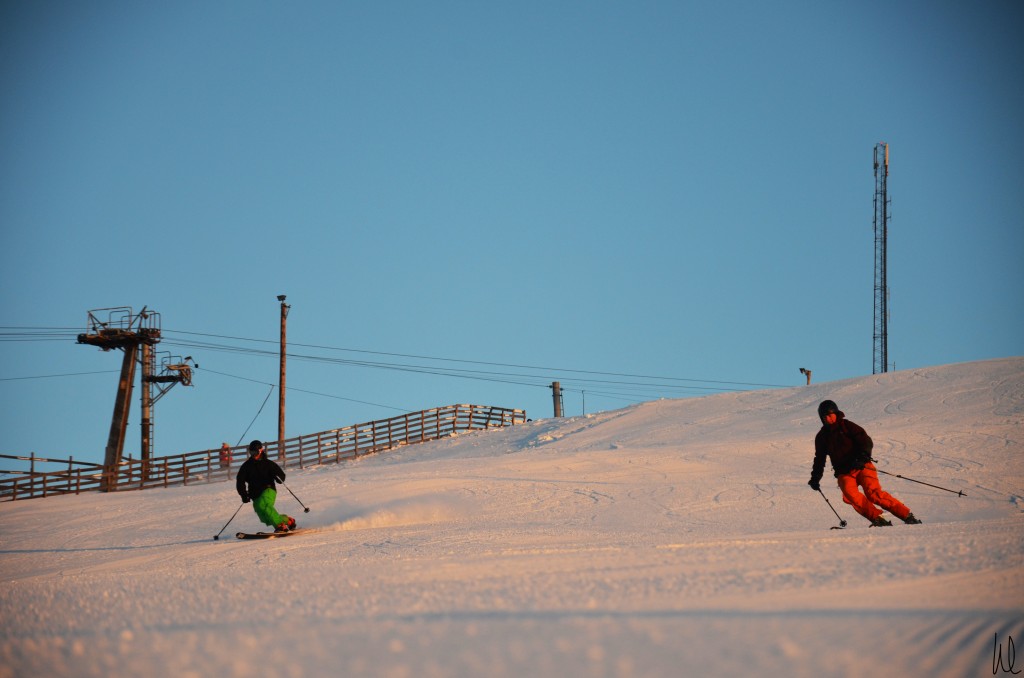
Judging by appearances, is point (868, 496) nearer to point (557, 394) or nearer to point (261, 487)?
point (261, 487)

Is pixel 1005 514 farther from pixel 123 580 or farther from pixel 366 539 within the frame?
pixel 123 580

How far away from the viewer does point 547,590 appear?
5742mm

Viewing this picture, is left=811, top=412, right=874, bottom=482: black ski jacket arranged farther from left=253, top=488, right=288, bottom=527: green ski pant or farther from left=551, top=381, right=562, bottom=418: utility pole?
left=551, top=381, right=562, bottom=418: utility pole

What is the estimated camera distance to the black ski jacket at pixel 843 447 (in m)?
10.4

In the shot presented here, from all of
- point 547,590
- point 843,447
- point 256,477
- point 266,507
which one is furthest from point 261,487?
point 547,590

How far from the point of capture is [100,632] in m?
5.26

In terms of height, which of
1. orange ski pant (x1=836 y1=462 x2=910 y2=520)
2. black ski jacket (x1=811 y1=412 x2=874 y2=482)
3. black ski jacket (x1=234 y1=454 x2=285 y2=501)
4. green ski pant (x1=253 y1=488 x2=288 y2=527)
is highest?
black ski jacket (x1=811 y1=412 x2=874 y2=482)

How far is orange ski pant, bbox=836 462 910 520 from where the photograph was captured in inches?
403

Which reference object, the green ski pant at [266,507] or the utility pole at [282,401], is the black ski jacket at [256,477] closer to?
the green ski pant at [266,507]

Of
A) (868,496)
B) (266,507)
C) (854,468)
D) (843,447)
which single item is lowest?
(266,507)

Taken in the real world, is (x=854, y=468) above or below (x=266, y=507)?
above

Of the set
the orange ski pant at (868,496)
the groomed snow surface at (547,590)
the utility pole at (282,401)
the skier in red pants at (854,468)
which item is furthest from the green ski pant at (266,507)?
the utility pole at (282,401)

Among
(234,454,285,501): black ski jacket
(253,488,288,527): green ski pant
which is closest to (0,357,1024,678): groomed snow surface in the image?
(253,488,288,527): green ski pant

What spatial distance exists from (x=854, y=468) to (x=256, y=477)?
7.99m
